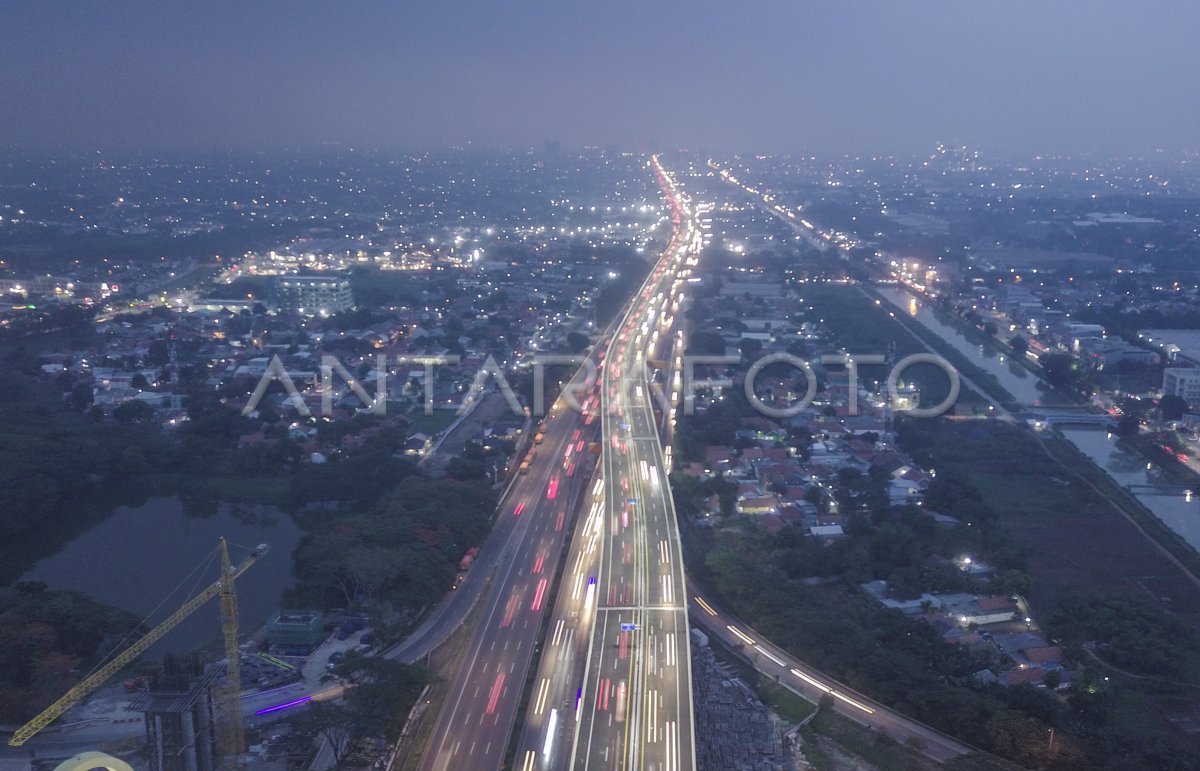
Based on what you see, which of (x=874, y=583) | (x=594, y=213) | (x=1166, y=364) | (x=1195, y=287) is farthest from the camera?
(x=594, y=213)

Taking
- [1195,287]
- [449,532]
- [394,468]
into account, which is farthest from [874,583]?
[1195,287]

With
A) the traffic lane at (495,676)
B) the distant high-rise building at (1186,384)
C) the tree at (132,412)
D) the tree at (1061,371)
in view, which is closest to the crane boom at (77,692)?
the traffic lane at (495,676)

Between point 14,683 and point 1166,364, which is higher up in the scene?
point 1166,364

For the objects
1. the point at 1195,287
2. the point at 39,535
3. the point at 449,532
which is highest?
the point at 1195,287

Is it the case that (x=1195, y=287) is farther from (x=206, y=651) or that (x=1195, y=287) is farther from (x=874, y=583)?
(x=206, y=651)

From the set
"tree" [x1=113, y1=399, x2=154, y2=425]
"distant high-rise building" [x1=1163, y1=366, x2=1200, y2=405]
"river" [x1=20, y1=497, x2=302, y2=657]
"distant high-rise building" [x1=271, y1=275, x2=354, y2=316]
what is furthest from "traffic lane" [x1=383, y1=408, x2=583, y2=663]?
"distant high-rise building" [x1=271, y1=275, x2=354, y2=316]

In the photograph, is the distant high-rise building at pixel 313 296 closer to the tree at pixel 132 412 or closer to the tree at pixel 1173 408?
the tree at pixel 132 412

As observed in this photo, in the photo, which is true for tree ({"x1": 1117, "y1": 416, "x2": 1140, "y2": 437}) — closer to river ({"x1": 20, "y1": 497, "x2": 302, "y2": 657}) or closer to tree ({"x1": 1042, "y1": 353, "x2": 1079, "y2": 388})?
tree ({"x1": 1042, "y1": 353, "x2": 1079, "y2": 388})
